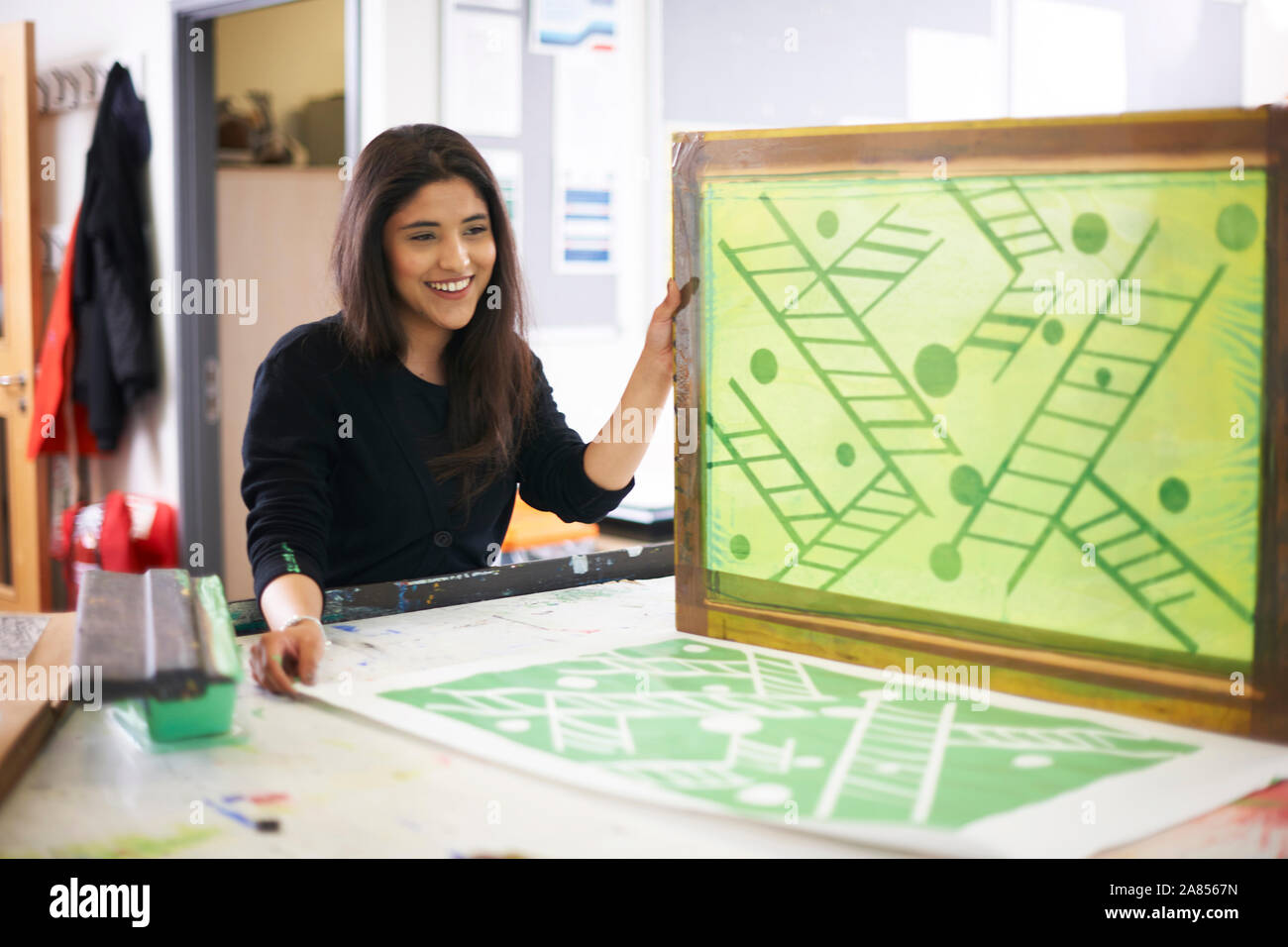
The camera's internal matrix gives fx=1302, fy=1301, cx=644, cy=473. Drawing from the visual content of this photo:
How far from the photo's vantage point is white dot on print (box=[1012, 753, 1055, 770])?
0.86 m

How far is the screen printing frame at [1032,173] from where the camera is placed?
0.88m

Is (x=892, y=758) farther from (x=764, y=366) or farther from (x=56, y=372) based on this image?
(x=56, y=372)

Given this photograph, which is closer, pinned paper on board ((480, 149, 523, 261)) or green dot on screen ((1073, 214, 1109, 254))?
A: green dot on screen ((1073, 214, 1109, 254))

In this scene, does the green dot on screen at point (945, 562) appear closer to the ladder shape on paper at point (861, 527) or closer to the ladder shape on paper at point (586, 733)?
the ladder shape on paper at point (861, 527)

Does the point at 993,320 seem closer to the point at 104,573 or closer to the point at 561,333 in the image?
the point at 104,573

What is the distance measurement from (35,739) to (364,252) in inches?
36.8

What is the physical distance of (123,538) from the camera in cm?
403

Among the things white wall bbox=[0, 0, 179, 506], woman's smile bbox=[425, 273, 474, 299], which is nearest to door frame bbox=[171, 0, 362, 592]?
white wall bbox=[0, 0, 179, 506]

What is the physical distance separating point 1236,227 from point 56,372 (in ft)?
12.8

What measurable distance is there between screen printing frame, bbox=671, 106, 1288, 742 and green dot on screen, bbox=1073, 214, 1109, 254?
4cm

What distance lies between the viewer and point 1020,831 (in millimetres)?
746

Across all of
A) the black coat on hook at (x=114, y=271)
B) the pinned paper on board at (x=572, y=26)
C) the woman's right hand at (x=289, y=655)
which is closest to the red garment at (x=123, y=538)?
the black coat on hook at (x=114, y=271)

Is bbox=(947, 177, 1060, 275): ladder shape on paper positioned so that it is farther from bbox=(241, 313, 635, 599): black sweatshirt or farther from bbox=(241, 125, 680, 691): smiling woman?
bbox=(241, 313, 635, 599): black sweatshirt

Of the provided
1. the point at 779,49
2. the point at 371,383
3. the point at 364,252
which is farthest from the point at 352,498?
the point at 779,49
